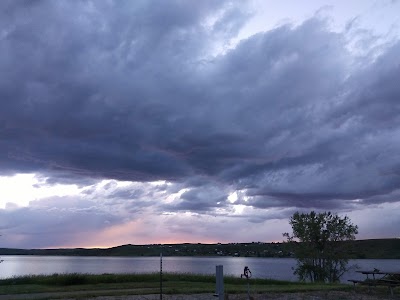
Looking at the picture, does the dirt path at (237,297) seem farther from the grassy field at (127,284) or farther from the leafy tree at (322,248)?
the leafy tree at (322,248)

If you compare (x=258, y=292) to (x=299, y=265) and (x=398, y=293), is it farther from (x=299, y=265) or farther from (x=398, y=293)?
(x=299, y=265)

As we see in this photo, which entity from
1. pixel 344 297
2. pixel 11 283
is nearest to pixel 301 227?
pixel 344 297

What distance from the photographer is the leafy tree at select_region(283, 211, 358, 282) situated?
40969 mm

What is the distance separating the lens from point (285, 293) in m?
23.4

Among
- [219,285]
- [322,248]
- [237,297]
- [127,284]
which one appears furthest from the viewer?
[322,248]

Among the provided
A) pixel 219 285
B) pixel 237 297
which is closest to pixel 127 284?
pixel 237 297

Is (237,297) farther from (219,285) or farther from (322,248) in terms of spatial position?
(322,248)

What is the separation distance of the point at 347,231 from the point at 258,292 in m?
20.6

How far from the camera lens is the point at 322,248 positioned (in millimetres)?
41750

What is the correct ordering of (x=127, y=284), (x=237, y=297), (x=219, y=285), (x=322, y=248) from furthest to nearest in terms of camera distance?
(x=322, y=248)
(x=127, y=284)
(x=237, y=297)
(x=219, y=285)

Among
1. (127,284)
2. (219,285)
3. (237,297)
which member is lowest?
(237,297)

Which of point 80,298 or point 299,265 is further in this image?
point 299,265

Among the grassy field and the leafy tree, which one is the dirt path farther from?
the leafy tree

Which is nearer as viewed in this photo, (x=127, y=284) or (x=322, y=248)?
(x=127, y=284)
